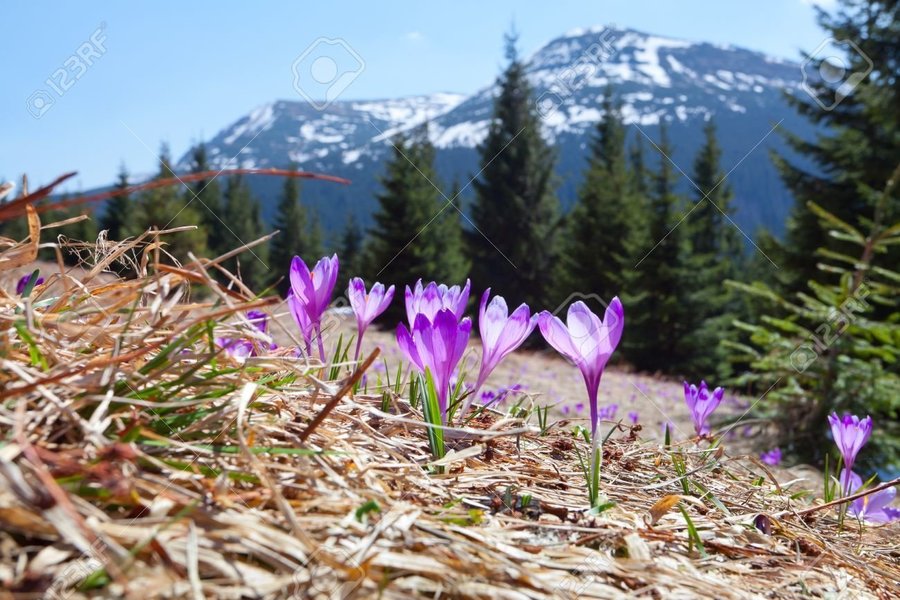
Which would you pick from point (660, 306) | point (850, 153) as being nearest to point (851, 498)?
point (850, 153)

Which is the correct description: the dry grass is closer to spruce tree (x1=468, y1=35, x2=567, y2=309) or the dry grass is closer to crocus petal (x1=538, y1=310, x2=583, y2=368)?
crocus petal (x1=538, y1=310, x2=583, y2=368)

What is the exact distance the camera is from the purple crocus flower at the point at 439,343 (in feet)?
3.43

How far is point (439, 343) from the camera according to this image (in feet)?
3.48

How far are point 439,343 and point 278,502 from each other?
46cm

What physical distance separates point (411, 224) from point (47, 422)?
24.8 metres

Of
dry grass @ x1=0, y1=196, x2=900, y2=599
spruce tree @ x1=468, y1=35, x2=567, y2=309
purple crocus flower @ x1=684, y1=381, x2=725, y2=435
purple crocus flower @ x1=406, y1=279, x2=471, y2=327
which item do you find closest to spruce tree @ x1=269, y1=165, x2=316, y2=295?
spruce tree @ x1=468, y1=35, x2=567, y2=309

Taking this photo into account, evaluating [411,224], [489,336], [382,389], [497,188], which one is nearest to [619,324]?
[489,336]

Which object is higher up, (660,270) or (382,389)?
(382,389)

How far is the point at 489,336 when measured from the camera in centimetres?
114

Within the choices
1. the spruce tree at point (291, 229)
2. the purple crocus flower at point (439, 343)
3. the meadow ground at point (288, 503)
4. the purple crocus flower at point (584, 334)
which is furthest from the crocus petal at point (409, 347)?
the spruce tree at point (291, 229)

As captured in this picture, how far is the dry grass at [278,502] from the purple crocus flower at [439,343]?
4.0 inches

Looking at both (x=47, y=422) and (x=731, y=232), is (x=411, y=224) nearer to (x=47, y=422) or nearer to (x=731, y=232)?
(x=47, y=422)

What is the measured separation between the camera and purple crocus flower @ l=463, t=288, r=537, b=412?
1.11 metres

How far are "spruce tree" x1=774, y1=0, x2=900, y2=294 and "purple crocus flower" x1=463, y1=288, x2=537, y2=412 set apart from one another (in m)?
13.0
